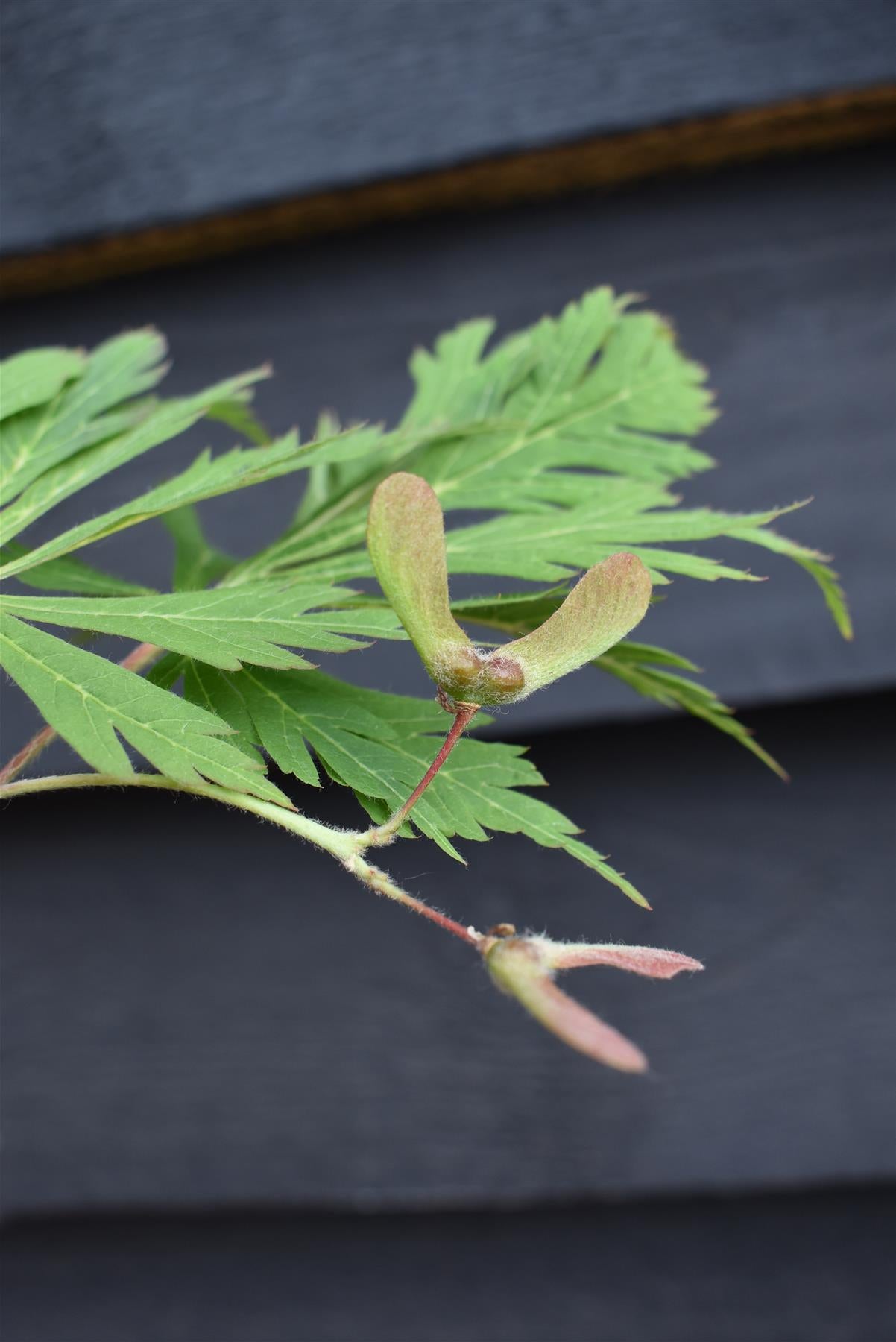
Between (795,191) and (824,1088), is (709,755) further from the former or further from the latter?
(795,191)

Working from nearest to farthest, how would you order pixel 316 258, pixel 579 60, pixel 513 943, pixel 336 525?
pixel 513 943 < pixel 336 525 < pixel 579 60 < pixel 316 258

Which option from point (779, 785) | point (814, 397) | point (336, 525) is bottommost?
point (336, 525)

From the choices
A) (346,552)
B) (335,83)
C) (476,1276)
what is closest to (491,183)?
(335,83)

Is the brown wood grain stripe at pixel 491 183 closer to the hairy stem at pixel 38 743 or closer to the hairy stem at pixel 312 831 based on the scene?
the hairy stem at pixel 38 743

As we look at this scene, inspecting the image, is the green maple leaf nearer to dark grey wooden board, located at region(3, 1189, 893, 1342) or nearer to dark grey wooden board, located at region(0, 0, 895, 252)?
dark grey wooden board, located at region(0, 0, 895, 252)

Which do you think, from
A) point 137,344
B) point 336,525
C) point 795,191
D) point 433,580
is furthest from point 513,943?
point 795,191

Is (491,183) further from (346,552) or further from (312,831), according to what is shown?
(312,831)

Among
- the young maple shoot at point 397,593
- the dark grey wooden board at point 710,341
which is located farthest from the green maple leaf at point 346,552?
the dark grey wooden board at point 710,341

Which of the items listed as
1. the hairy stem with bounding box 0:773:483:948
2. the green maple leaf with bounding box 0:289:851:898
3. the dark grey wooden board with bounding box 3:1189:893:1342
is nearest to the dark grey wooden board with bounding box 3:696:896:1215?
the dark grey wooden board with bounding box 3:1189:893:1342
